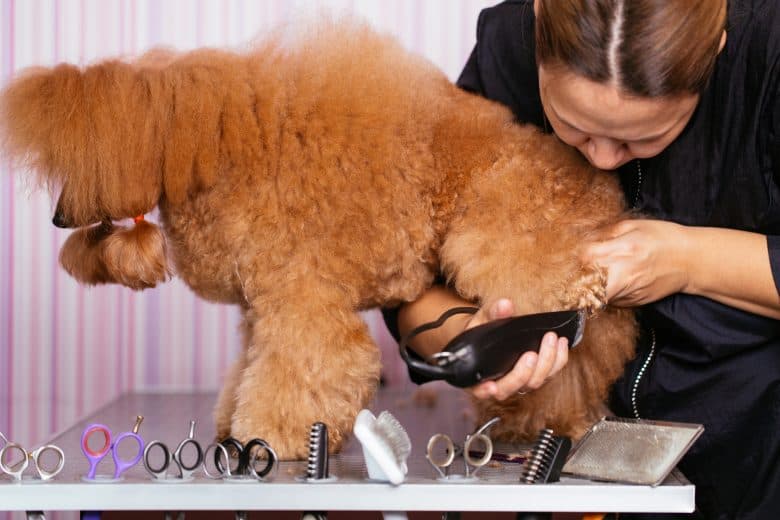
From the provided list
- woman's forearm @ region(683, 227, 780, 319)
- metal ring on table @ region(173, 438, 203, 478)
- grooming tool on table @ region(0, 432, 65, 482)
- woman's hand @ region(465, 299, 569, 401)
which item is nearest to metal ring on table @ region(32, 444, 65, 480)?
grooming tool on table @ region(0, 432, 65, 482)

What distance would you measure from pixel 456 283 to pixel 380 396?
67 centimetres

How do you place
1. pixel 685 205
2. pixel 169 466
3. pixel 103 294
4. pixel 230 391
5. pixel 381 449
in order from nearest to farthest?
pixel 381 449 < pixel 169 466 < pixel 685 205 < pixel 230 391 < pixel 103 294

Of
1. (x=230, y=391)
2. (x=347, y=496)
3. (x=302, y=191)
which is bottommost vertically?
(x=230, y=391)

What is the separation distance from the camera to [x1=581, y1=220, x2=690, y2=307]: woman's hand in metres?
1.11

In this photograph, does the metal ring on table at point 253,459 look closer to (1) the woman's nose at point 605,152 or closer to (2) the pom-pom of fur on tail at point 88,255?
(2) the pom-pom of fur on tail at point 88,255

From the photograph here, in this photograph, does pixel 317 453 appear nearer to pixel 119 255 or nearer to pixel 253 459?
pixel 253 459

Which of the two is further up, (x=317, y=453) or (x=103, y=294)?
(x=317, y=453)

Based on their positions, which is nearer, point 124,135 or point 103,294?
point 124,135

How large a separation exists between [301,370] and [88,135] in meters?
0.36

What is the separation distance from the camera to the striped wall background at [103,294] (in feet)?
6.82

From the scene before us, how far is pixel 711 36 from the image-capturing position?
100cm

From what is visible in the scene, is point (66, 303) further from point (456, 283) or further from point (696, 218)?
point (696, 218)

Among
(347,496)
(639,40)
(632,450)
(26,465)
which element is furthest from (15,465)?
(639,40)

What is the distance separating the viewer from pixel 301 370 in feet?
3.58
